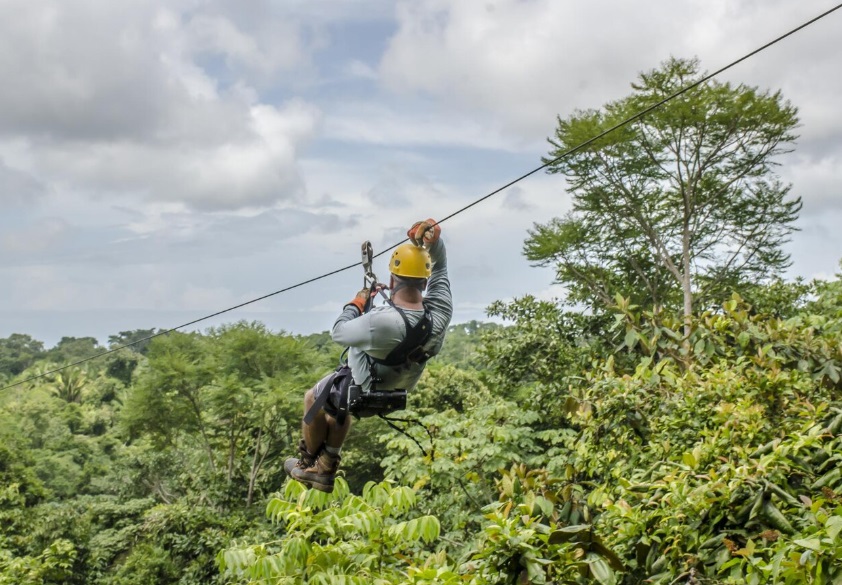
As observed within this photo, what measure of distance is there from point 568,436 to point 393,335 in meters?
9.68

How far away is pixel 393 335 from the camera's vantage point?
3510 mm

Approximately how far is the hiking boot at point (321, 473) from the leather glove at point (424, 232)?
1252 millimetres

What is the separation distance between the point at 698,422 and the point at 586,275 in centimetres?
1339

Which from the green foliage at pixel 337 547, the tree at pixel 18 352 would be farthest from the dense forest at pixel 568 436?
the tree at pixel 18 352

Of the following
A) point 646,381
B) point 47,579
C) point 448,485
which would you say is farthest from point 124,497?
point 646,381

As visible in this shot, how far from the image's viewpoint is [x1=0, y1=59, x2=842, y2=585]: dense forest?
3662 mm

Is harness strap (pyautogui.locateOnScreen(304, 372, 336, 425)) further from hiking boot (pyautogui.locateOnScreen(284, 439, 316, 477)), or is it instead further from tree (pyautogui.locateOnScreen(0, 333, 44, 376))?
tree (pyautogui.locateOnScreen(0, 333, 44, 376))

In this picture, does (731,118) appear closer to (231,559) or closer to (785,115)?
(785,115)

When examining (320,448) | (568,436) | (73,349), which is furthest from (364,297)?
(73,349)

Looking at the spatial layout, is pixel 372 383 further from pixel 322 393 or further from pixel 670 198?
pixel 670 198

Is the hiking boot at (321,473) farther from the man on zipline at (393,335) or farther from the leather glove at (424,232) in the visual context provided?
the leather glove at (424,232)

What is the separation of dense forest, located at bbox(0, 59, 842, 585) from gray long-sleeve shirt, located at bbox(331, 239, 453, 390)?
72cm

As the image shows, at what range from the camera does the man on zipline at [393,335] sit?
3514mm

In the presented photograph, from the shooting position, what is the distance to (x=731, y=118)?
17.5m
